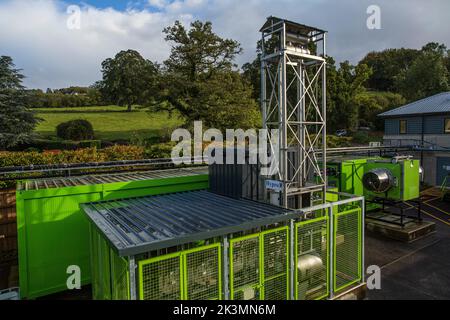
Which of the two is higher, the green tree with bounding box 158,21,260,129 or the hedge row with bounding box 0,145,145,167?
the green tree with bounding box 158,21,260,129

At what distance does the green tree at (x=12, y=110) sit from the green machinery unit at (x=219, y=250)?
16.6 m

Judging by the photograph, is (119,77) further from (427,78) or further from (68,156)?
(427,78)

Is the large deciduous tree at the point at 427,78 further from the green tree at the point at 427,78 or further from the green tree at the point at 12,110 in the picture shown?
the green tree at the point at 12,110

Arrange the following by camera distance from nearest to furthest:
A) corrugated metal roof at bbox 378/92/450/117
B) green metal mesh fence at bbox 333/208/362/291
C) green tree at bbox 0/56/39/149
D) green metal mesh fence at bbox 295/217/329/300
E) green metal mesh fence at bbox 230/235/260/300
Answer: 1. green metal mesh fence at bbox 230/235/260/300
2. green metal mesh fence at bbox 295/217/329/300
3. green metal mesh fence at bbox 333/208/362/291
4. green tree at bbox 0/56/39/149
5. corrugated metal roof at bbox 378/92/450/117

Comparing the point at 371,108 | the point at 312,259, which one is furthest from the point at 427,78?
the point at 312,259

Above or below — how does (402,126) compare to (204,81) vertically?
below

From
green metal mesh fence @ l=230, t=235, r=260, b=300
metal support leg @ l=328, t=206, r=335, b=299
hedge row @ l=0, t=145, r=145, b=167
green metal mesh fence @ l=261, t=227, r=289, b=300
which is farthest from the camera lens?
hedge row @ l=0, t=145, r=145, b=167

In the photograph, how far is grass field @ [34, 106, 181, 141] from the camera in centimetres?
3253

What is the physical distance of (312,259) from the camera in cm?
679

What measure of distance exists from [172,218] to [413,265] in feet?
25.1

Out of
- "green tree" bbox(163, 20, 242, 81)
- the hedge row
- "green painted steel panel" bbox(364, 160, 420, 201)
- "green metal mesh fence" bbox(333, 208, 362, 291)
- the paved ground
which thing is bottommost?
the paved ground

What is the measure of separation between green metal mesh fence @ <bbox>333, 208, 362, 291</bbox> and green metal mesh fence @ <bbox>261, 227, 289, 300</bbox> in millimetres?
1769

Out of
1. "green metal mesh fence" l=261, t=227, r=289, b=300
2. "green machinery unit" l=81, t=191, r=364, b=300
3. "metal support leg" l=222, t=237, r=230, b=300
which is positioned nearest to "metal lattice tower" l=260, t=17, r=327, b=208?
"green machinery unit" l=81, t=191, r=364, b=300

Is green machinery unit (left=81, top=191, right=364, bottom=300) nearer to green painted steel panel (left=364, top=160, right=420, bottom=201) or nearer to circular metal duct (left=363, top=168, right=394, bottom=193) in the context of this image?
circular metal duct (left=363, top=168, right=394, bottom=193)
